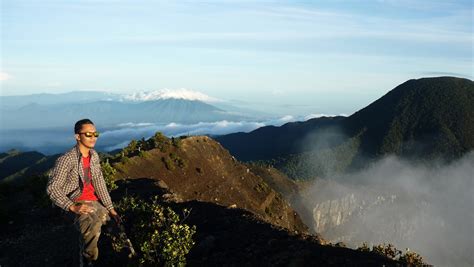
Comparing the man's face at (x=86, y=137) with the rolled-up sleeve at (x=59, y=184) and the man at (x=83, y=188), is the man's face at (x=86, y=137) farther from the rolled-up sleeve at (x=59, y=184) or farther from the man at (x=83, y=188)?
the rolled-up sleeve at (x=59, y=184)

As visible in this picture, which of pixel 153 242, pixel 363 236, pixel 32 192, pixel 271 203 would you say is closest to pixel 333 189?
pixel 363 236

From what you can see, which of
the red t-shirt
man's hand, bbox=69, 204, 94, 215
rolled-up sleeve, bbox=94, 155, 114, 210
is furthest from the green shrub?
man's hand, bbox=69, 204, 94, 215

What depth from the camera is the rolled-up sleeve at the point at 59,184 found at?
33.5 ft

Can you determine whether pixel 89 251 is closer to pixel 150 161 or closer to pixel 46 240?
pixel 46 240

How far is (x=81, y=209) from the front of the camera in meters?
10.5

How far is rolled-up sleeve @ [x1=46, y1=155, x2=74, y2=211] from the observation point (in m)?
10.2

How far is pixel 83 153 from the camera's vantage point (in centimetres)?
1059

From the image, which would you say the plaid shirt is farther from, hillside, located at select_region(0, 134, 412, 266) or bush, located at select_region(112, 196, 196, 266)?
hillside, located at select_region(0, 134, 412, 266)

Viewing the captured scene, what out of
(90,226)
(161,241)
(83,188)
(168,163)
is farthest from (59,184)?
(168,163)

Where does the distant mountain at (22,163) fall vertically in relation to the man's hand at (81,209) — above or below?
below

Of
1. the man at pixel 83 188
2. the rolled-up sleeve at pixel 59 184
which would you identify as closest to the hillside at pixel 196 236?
the man at pixel 83 188

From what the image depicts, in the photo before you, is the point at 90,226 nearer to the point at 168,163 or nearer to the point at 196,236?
the point at 196,236

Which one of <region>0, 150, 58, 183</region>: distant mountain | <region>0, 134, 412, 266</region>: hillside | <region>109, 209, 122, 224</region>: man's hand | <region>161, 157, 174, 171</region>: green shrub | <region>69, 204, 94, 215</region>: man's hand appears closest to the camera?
<region>69, 204, 94, 215</region>: man's hand

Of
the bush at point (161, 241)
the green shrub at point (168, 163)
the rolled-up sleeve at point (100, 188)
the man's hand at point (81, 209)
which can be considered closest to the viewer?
the man's hand at point (81, 209)
